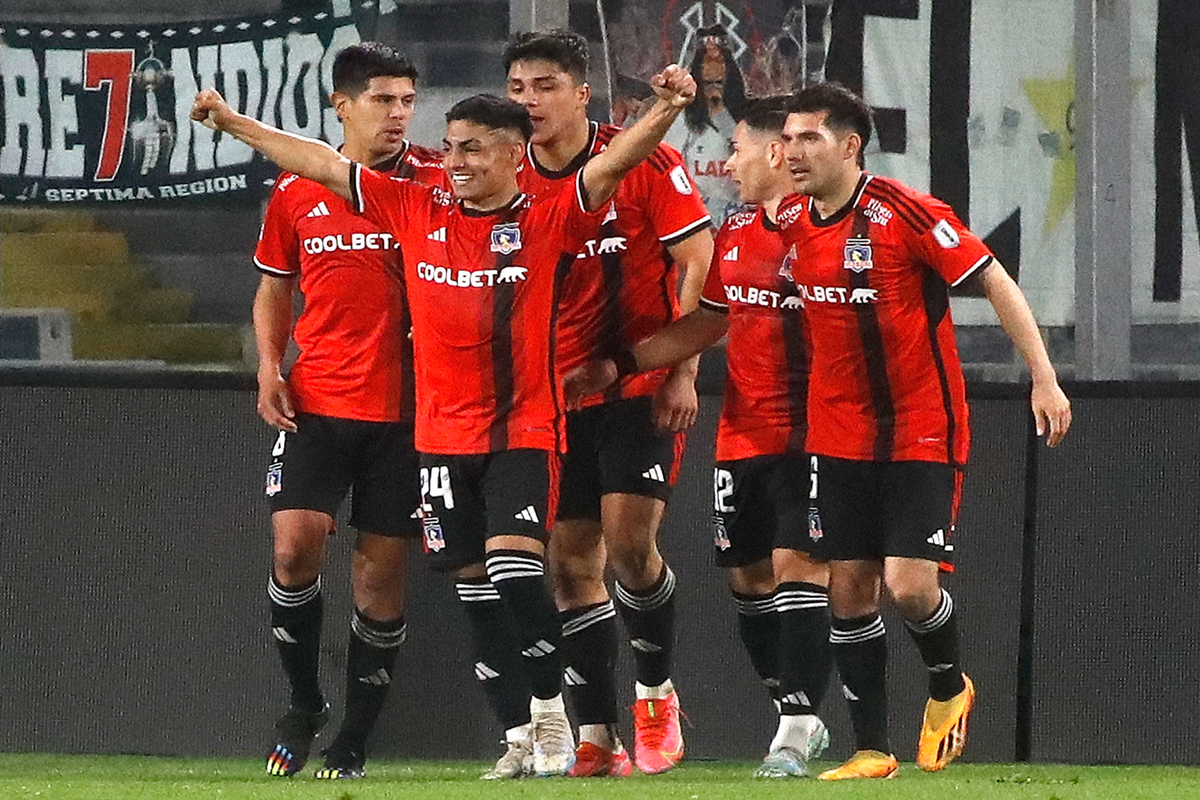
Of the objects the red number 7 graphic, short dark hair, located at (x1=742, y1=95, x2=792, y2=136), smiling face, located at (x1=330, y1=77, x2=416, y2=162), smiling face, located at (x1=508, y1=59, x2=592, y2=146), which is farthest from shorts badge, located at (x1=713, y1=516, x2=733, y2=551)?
the red number 7 graphic

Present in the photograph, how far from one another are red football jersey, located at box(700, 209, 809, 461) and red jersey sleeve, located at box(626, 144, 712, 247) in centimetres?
26

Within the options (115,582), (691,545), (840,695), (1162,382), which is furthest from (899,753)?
(115,582)

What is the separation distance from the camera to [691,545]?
8.46 meters

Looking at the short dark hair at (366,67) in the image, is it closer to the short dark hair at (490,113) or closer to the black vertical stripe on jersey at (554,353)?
the short dark hair at (490,113)

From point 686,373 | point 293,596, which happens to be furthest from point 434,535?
point 686,373

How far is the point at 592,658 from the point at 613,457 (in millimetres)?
642

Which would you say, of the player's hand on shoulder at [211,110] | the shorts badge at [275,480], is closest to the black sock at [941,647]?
the shorts badge at [275,480]

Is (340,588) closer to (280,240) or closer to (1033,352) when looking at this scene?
(280,240)

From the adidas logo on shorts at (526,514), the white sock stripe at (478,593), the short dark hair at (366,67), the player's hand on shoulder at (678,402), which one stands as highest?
the short dark hair at (366,67)

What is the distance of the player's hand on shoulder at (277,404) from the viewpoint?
7332 millimetres

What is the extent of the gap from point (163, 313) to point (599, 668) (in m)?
2.41

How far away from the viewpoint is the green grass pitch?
6070mm

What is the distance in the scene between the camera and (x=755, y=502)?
25.6 feet

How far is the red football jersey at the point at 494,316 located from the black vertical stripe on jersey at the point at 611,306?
0.49 meters
